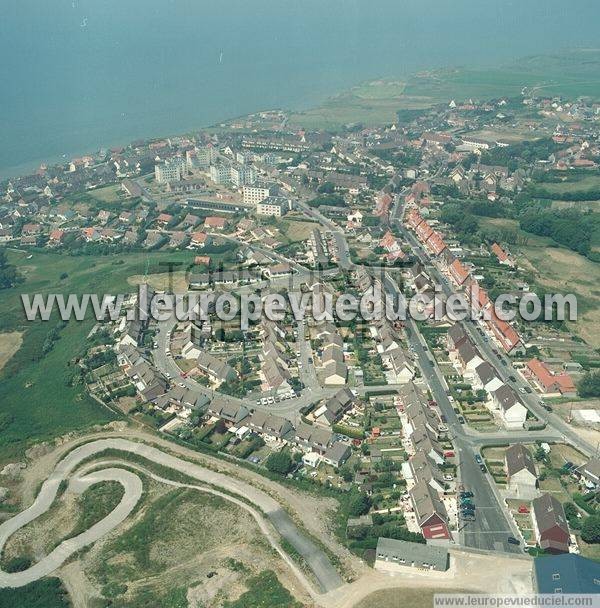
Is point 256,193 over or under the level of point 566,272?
over

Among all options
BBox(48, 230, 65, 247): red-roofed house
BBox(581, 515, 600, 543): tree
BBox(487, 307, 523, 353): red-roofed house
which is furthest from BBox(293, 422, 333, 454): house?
BBox(48, 230, 65, 247): red-roofed house

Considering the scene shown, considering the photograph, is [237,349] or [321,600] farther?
[237,349]

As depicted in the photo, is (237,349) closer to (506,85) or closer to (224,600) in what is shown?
(224,600)

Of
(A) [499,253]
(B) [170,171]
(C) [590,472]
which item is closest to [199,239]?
(B) [170,171]

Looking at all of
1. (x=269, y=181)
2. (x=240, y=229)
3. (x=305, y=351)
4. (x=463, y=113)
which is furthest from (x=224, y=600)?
(x=463, y=113)

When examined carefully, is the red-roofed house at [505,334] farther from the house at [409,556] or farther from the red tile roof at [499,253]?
the house at [409,556]

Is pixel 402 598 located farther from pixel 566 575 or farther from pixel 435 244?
pixel 435 244
